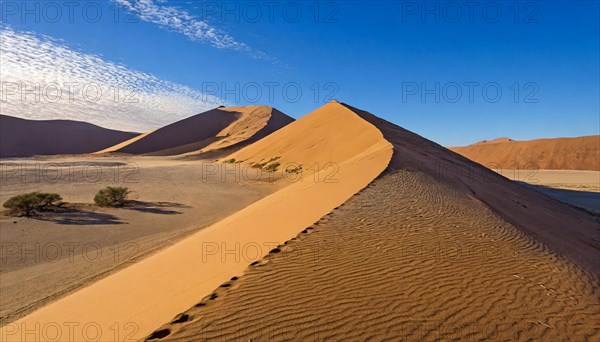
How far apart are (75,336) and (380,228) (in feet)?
13.8

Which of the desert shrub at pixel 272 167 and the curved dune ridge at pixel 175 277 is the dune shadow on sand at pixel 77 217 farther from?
the desert shrub at pixel 272 167

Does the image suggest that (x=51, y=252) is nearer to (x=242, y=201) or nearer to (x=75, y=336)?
(x=75, y=336)

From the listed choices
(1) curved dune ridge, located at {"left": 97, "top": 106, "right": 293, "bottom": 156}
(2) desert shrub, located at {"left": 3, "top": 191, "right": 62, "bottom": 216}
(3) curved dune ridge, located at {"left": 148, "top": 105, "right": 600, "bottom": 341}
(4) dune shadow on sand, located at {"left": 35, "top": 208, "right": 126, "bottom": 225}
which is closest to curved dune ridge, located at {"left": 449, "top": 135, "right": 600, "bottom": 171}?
(1) curved dune ridge, located at {"left": 97, "top": 106, "right": 293, "bottom": 156}

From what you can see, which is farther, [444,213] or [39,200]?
[39,200]

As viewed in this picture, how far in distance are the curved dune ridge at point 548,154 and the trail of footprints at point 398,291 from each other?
61.1m

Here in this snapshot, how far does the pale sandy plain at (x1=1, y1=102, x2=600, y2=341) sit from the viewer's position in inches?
120

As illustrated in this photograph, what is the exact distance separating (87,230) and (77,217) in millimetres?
1441

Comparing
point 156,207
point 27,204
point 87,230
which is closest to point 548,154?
point 156,207

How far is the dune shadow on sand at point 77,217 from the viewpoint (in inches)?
373

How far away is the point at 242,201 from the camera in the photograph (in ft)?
45.4

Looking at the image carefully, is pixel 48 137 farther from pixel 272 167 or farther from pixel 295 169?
pixel 295 169

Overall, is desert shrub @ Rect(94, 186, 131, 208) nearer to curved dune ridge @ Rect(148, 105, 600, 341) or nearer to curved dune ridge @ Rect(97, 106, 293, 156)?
curved dune ridge @ Rect(148, 105, 600, 341)

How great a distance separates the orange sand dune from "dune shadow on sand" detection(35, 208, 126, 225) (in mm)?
66479

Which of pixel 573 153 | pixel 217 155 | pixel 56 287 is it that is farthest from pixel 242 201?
pixel 573 153
